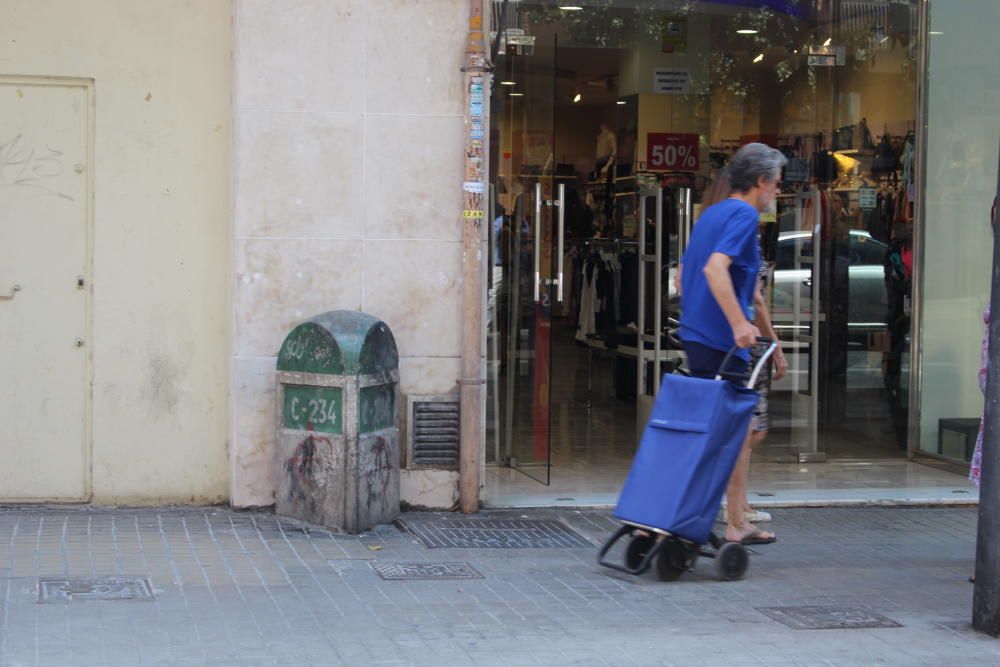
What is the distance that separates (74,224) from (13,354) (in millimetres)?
780

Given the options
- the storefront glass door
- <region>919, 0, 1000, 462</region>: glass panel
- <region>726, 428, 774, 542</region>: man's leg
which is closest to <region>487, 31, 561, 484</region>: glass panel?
the storefront glass door

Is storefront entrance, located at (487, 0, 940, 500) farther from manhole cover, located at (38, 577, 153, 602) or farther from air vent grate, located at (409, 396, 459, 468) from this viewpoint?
manhole cover, located at (38, 577, 153, 602)

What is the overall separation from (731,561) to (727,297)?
1.24 metres

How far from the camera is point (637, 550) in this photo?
6.32 metres

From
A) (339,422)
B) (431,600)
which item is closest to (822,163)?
(339,422)

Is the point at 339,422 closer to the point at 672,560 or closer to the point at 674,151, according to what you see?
the point at 672,560

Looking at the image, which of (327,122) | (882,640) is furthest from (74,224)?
(882,640)

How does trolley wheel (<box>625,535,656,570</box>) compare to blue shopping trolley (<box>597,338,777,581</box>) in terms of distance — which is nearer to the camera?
blue shopping trolley (<box>597,338,777,581</box>)

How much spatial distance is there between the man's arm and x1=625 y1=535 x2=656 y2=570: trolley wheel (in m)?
1.01

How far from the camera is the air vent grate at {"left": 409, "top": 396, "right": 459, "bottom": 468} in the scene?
765cm

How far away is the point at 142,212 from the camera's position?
7.54 meters

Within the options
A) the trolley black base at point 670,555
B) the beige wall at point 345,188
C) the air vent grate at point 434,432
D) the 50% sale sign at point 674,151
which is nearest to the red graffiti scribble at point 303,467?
the beige wall at point 345,188

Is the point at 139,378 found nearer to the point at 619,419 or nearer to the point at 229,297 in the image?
the point at 229,297

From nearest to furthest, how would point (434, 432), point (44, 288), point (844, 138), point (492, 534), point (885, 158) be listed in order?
1. point (492, 534)
2. point (44, 288)
3. point (434, 432)
4. point (885, 158)
5. point (844, 138)
